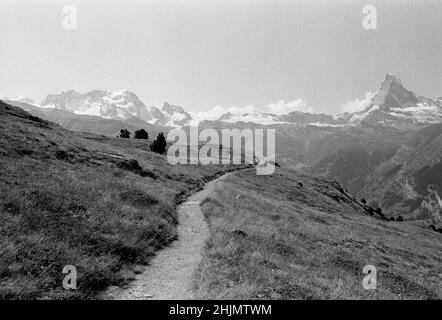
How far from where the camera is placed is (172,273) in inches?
518

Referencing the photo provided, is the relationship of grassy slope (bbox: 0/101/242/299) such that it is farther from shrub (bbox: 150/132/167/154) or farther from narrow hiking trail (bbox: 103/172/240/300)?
shrub (bbox: 150/132/167/154)

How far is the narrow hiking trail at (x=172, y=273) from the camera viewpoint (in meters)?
11.1

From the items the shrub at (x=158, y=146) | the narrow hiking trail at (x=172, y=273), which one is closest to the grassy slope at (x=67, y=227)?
the narrow hiking trail at (x=172, y=273)

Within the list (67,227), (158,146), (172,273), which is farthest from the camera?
(158,146)

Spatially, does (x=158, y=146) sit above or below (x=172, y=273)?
below

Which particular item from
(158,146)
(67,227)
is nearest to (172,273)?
(67,227)

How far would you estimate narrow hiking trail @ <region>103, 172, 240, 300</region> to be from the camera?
436 inches

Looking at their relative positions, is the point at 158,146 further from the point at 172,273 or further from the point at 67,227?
the point at 172,273

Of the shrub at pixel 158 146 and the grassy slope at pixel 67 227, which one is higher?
the grassy slope at pixel 67 227

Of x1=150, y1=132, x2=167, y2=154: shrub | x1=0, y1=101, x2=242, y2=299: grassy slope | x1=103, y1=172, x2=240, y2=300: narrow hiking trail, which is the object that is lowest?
x1=150, y1=132, x2=167, y2=154: shrub

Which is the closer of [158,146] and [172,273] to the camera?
[172,273]

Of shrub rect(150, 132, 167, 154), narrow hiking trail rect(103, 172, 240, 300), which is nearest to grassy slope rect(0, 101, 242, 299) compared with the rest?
narrow hiking trail rect(103, 172, 240, 300)

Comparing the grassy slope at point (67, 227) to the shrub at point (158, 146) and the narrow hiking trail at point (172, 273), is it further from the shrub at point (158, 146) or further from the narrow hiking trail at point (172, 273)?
the shrub at point (158, 146)
